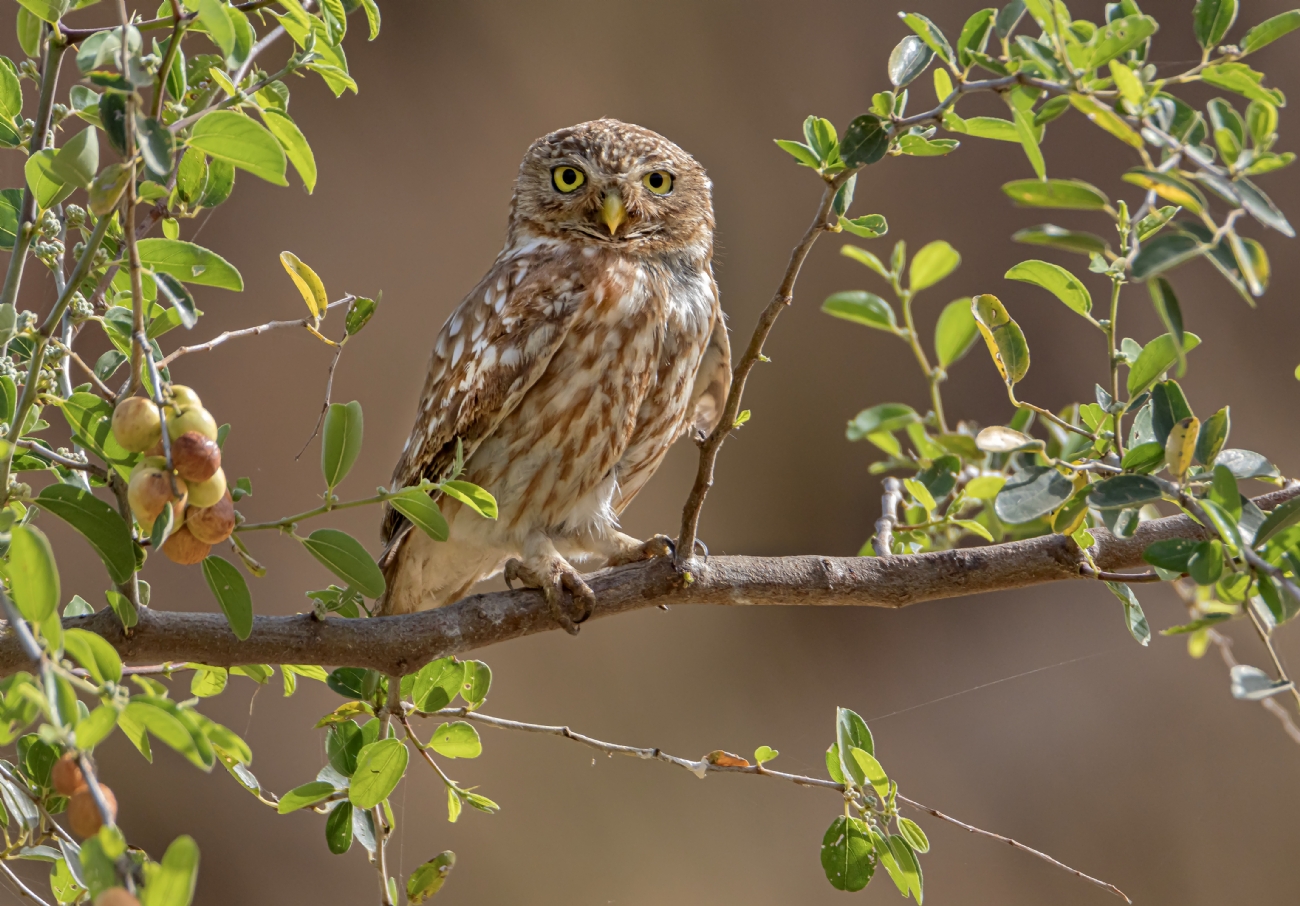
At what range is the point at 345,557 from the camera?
1.33m

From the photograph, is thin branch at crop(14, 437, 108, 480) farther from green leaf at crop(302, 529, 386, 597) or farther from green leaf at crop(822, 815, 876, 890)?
green leaf at crop(822, 815, 876, 890)

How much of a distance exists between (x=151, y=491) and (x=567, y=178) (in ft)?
5.83

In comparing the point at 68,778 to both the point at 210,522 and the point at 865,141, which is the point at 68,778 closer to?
the point at 210,522

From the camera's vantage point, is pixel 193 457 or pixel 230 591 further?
pixel 230 591

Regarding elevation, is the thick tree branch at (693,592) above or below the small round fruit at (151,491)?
below

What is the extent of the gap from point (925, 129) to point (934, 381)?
1.39ft

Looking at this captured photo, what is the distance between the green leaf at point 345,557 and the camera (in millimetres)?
1325

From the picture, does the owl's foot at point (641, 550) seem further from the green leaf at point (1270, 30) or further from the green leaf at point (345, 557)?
the green leaf at point (1270, 30)

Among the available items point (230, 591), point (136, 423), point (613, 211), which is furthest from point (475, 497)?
point (613, 211)

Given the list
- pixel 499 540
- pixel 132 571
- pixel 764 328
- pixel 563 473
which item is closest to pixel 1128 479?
pixel 764 328

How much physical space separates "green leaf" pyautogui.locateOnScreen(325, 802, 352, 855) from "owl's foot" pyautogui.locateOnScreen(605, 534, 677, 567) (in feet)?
2.64

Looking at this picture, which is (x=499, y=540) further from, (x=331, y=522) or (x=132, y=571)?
(x=331, y=522)

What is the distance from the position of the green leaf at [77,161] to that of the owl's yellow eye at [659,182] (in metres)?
1.68

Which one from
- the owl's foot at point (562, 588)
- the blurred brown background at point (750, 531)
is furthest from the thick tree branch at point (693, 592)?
the blurred brown background at point (750, 531)
